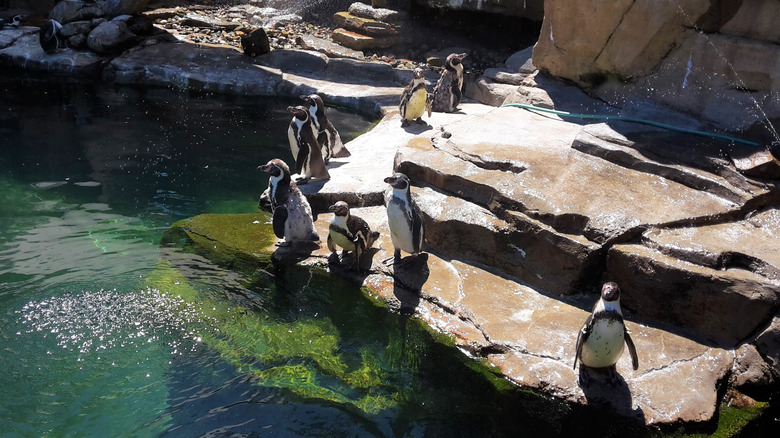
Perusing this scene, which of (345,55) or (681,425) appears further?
(345,55)

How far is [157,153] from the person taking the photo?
9.16 metres

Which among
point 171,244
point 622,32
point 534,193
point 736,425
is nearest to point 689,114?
point 622,32

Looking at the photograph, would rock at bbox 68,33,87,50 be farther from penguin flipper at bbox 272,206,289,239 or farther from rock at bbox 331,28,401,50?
penguin flipper at bbox 272,206,289,239

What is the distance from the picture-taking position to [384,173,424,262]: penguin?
5.70m

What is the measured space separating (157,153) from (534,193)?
567cm

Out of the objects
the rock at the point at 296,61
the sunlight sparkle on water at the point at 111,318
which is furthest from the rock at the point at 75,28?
the sunlight sparkle on water at the point at 111,318

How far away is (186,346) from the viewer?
198 inches

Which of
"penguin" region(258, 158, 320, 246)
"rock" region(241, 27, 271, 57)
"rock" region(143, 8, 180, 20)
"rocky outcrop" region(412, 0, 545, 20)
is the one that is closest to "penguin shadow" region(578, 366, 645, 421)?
"penguin" region(258, 158, 320, 246)

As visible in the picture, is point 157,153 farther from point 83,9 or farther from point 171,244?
point 83,9

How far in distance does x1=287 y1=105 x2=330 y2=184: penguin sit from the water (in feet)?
3.09

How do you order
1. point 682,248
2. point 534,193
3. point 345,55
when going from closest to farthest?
point 682,248 < point 534,193 < point 345,55

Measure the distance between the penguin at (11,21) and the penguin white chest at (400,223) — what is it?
12168mm

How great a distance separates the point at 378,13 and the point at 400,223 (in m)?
10.1

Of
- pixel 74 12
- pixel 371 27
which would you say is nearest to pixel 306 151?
pixel 371 27
